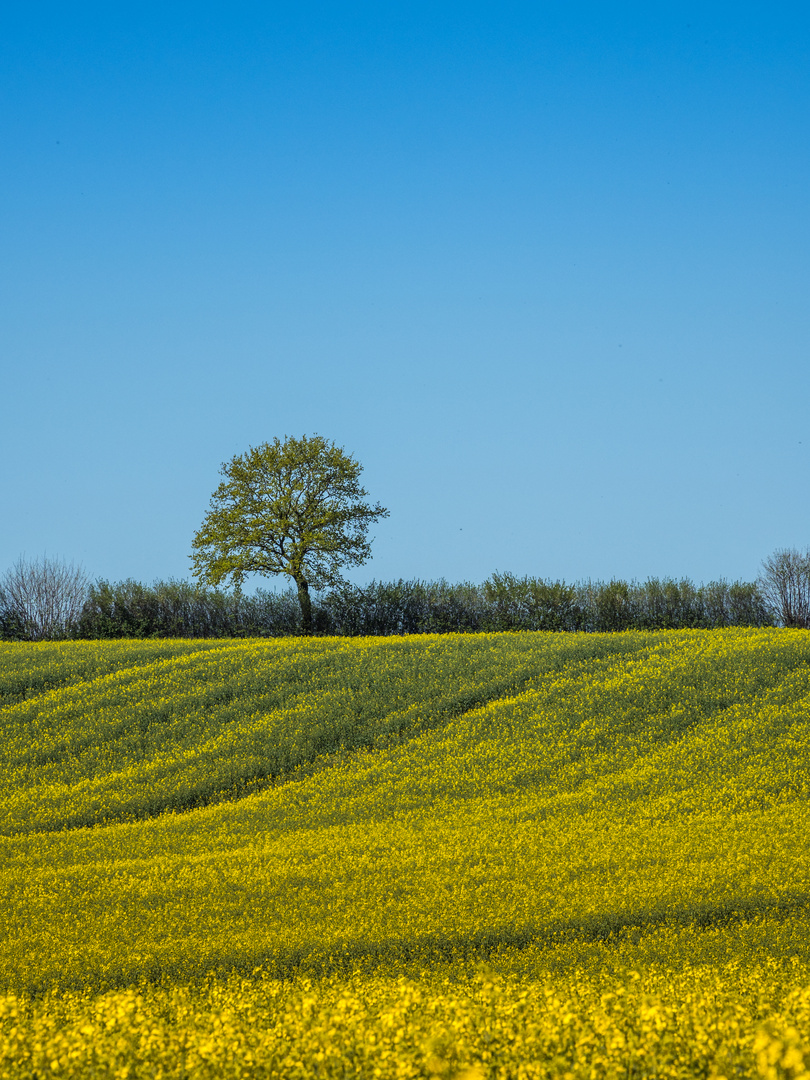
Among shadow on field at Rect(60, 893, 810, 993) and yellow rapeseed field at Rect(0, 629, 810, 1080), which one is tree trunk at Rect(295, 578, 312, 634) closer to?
yellow rapeseed field at Rect(0, 629, 810, 1080)

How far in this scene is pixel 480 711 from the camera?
922 inches

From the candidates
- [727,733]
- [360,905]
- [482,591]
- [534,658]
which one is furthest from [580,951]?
[482,591]

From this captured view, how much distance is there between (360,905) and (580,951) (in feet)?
10.4

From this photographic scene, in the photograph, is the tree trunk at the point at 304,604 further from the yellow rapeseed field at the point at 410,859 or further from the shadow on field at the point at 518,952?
the shadow on field at the point at 518,952

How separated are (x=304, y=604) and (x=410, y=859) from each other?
2951 cm

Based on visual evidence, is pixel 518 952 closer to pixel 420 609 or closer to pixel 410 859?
pixel 410 859

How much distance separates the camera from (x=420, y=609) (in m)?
41.6

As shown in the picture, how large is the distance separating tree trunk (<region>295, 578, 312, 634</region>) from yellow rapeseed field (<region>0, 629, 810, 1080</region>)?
12722mm

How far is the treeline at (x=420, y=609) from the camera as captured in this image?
40031 mm

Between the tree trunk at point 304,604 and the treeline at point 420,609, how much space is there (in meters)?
0.41

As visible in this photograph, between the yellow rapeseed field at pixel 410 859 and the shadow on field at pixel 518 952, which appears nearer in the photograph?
the yellow rapeseed field at pixel 410 859

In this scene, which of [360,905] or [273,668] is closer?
[360,905]

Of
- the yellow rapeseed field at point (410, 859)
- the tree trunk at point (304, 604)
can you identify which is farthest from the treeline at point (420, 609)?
the yellow rapeseed field at point (410, 859)

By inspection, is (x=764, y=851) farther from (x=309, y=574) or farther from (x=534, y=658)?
(x=309, y=574)
